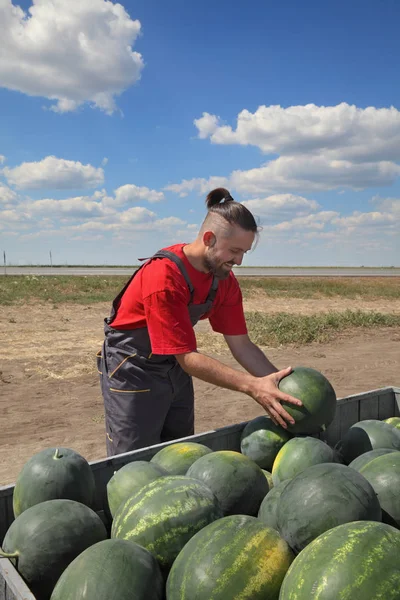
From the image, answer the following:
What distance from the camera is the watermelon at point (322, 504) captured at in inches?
64.5

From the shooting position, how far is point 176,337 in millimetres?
2945

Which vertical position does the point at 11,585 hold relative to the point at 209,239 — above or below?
below

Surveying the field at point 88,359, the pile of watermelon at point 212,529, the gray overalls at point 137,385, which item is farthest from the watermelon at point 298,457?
the field at point 88,359

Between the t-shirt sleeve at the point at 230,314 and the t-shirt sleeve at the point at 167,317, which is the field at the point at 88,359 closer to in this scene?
the t-shirt sleeve at the point at 230,314

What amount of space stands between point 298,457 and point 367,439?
1.77 feet

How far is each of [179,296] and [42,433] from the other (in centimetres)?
412

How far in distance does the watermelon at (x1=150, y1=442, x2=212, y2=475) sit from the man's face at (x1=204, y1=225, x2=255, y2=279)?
1.08 meters

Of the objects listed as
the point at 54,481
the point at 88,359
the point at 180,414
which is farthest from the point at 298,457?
the point at 88,359

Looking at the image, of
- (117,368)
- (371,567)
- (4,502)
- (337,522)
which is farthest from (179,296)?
(371,567)

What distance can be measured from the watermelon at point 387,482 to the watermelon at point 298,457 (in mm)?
184

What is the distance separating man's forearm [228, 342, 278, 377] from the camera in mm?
3407

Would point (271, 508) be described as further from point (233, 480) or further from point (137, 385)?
point (137, 385)

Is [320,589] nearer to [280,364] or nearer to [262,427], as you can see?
[262,427]

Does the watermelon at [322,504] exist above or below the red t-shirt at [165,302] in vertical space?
below
